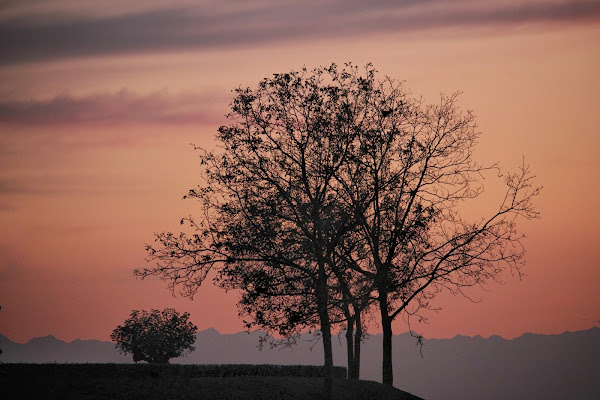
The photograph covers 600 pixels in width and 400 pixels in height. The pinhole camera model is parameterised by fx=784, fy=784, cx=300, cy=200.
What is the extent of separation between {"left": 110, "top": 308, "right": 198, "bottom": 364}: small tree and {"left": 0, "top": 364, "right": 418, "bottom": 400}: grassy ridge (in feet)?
45.4

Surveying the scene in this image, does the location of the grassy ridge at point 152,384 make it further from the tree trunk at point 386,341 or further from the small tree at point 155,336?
the small tree at point 155,336

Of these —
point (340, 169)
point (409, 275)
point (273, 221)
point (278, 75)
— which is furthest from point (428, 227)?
point (278, 75)

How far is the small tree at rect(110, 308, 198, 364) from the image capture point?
184 ft

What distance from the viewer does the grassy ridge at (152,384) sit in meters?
33.1

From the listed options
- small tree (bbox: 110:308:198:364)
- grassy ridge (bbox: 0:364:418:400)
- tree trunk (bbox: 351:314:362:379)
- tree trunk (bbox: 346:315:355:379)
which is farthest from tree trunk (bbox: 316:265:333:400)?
small tree (bbox: 110:308:198:364)

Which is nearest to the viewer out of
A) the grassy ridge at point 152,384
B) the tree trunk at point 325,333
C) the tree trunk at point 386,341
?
the grassy ridge at point 152,384

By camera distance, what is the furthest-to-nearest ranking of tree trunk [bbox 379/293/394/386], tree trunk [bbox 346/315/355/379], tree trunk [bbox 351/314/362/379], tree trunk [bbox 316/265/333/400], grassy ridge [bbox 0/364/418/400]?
1. tree trunk [bbox 351/314/362/379]
2. tree trunk [bbox 346/315/355/379]
3. tree trunk [bbox 379/293/394/386]
4. tree trunk [bbox 316/265/333/400]
5. grassy ridge [bbox 0/364/418/400]

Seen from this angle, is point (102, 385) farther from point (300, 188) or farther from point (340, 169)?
point (340, 169)

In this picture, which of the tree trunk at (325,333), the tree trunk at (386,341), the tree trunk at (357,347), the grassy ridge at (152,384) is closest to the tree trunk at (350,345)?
the tree trunk at (357,347)

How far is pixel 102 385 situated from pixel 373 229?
17.9m

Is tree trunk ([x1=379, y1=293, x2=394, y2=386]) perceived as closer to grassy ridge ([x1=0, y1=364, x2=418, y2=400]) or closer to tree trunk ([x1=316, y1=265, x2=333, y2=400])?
grassy ridge ([x1=0, y1=364, x2=418, y2=400])

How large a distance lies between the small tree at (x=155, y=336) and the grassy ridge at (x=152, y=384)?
13.9 m

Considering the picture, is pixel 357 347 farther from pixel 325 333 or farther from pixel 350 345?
pixel 325 333

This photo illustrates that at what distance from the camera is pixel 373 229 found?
45.0 meters
